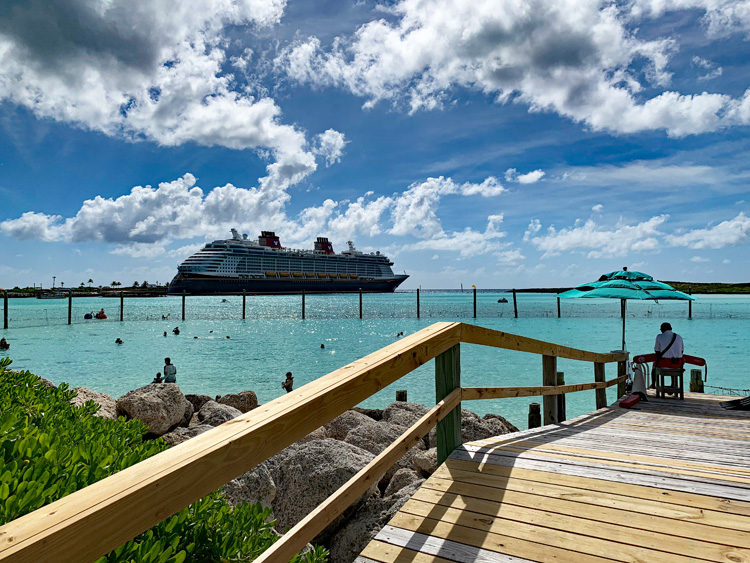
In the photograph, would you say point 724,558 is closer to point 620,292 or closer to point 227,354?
point 620,292

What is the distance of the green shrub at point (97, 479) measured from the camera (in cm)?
119

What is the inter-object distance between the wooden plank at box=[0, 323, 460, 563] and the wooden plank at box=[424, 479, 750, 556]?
3.23ft

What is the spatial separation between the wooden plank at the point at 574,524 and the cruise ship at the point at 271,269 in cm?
7230

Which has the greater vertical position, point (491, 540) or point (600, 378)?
point (491, 540)

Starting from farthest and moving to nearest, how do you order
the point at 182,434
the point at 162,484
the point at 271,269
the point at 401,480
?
the point at 271,269 → the point at 182,434 → the point at 401,480 → the point at 162,484

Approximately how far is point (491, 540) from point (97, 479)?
1.43m

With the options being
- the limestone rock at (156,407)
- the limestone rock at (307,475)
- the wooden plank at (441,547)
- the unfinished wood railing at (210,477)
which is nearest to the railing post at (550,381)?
the limestone rock at (307,475)

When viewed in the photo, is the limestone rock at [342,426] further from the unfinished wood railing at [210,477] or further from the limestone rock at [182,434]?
the unfinished wood railing at [210,477]

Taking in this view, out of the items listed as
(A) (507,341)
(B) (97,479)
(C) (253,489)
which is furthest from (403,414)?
(B) (97,479)

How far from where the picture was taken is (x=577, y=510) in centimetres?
200

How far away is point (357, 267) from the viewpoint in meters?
87.8

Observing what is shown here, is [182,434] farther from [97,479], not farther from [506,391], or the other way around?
[97,479]

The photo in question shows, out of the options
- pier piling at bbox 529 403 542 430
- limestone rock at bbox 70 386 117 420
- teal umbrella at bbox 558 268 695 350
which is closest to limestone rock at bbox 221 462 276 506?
limestone rock at bbox 70 386 117 420

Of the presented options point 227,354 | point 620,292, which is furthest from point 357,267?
point 620,292
